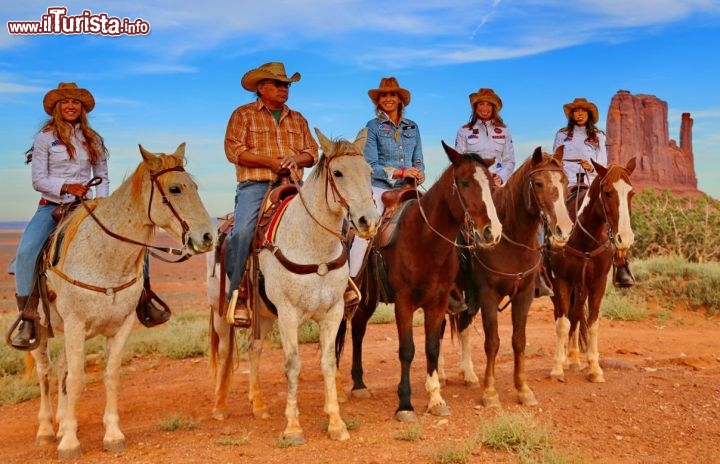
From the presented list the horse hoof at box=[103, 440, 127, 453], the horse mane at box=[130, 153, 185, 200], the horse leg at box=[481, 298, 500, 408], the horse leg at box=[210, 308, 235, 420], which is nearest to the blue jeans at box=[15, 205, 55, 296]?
the horse mane at box=[130, 153, 185, 200]

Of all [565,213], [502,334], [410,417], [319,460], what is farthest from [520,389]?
[502,334]

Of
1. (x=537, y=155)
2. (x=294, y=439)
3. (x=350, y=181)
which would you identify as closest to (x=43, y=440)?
(x=294, y=439)

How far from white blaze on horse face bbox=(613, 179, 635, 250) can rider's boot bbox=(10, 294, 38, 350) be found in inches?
234

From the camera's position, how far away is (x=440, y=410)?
685 centimetres

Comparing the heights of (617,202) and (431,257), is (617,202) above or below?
above

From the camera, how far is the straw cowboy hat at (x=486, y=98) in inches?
336

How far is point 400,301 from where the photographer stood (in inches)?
269

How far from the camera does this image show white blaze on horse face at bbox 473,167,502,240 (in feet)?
19.8

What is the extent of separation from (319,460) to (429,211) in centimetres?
257

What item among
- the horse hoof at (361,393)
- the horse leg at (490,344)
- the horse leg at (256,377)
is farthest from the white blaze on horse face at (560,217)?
the horse leg at (256,377)

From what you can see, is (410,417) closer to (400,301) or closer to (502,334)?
(400,301)

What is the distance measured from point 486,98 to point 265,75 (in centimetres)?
291

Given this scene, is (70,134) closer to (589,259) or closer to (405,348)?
(405,348)

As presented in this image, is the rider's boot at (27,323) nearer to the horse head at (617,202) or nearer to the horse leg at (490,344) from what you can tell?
the horse leg at (490,344)
